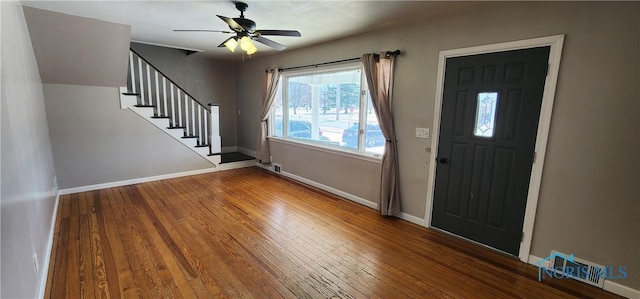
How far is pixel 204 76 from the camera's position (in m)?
6.42

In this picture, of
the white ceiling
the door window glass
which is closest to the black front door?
the door window glass

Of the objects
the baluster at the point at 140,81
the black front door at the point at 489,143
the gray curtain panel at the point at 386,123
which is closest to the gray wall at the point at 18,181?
the baluster at the point at 140,81

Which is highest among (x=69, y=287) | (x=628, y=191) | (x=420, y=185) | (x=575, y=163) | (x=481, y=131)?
(x=481, y=131)

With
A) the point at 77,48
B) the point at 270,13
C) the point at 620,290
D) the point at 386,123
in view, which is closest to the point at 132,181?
the point at 77,48

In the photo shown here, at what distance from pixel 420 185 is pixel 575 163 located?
A: 1443 millimetres

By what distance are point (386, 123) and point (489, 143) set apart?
1.19m

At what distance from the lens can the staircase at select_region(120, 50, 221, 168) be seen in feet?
15.4

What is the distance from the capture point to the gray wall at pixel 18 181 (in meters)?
1.42

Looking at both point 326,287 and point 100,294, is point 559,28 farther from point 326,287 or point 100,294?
point 100,294

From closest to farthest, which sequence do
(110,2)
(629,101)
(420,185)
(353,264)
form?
(629,101), (353,264), (110,2), (420,185)

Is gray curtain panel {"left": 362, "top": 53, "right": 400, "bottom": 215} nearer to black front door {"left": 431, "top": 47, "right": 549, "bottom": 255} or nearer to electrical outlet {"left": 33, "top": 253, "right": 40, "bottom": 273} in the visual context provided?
black front door {"left": 431, "top": 47, "right": 549, "bottom": 255}

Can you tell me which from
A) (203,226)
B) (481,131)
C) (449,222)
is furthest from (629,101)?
(203,226)

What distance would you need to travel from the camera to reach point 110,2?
273 cm

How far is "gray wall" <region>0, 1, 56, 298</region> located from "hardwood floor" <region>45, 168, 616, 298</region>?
43 cm
